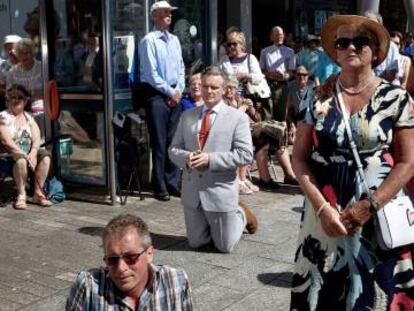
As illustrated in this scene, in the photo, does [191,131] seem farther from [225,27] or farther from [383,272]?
[225,27]

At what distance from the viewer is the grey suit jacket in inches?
211

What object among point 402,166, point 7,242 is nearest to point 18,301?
point 7,242

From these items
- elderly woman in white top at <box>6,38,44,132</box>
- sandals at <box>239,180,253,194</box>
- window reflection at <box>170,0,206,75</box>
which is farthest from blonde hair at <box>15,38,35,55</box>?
sandals at <box>239,180,253,194</box>

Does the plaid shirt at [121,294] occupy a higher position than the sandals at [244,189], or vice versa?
the plaid shirt at [121,294]

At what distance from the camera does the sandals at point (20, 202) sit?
6777 mm

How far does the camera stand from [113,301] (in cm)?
254

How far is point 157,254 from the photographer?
5402 millimetres

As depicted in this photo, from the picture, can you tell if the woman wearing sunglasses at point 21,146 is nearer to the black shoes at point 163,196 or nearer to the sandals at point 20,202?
the sandals at point 20,202

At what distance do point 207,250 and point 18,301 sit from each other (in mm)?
1609

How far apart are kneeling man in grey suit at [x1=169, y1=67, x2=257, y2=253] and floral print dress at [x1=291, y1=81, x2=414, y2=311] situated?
2228 millimetres

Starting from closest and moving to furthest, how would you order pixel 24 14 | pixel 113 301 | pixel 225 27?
1. pixel 113 301
2. pixel 24 14
3. pixel 225 27

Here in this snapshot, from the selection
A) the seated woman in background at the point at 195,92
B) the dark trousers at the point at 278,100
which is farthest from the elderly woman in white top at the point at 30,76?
the dark trousers at the point at 278,100

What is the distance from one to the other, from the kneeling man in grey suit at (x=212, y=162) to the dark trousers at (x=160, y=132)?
160 cm

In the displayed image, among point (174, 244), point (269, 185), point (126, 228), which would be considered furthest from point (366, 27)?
point (269, 185)
